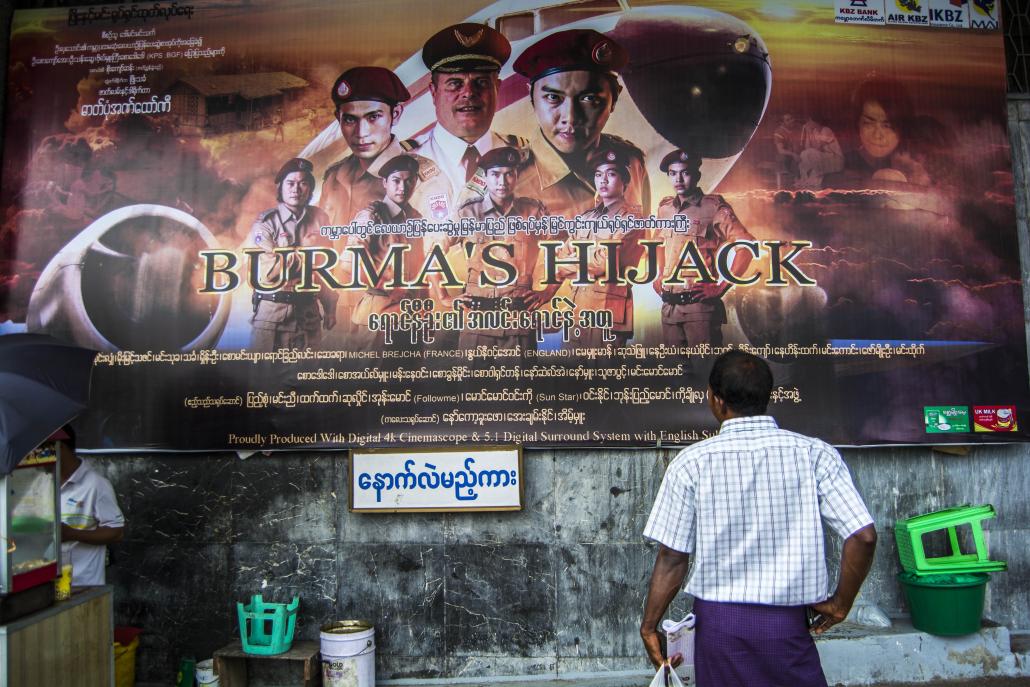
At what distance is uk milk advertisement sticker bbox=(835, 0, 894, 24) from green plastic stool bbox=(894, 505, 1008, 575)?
328cm

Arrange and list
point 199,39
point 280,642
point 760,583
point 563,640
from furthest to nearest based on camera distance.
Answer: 1. point 199,39
2. point 563,640
3. point 280,642
4. point 760,583

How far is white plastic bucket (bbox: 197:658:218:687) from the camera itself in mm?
4527

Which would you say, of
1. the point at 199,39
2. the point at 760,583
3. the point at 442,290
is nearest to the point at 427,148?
the point at 442,290

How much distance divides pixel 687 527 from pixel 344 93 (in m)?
3.80

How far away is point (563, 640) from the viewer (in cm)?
485

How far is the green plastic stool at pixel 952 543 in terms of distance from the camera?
4668 mm

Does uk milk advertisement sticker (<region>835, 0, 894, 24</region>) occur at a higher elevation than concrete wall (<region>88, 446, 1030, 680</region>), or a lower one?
higher

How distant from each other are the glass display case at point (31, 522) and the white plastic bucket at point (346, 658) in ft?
5.48

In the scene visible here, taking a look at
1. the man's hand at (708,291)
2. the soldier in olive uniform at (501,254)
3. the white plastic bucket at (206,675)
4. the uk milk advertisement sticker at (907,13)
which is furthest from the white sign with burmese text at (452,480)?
the uk milk advertisement sticker at (907,13)

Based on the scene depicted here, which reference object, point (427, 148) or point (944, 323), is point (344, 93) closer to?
point (427, 148)

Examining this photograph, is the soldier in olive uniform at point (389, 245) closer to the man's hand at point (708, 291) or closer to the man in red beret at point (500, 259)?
the man in red beret at point (500, 259)

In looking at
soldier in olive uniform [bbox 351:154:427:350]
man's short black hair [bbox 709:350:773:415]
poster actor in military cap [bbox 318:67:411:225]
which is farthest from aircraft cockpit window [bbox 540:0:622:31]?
man's short black hair [bbox 709:350:773:415]

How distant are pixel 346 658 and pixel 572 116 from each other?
12.1 feet

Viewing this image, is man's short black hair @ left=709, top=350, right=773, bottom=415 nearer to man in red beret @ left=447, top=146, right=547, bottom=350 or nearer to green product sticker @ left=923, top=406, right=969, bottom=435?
man in red beret @ left=447, top=146, right=547, bottom=350
